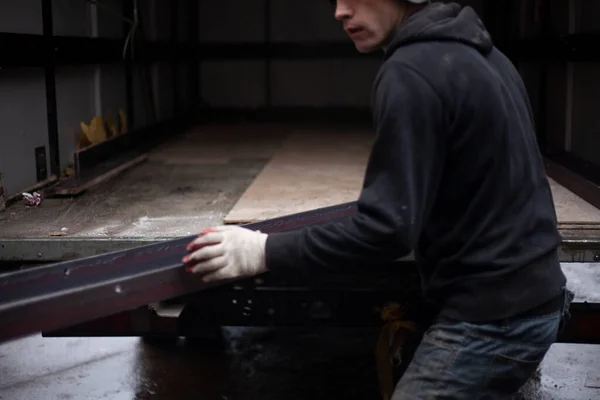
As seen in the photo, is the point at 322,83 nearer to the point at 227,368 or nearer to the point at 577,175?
the point at 577,175

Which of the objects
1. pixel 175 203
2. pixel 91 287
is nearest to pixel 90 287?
pixel 91 287

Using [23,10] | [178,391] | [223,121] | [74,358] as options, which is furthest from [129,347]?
[223,121]

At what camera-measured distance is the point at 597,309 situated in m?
2.89

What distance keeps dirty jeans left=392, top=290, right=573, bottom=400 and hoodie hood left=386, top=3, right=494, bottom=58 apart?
2.22 feet

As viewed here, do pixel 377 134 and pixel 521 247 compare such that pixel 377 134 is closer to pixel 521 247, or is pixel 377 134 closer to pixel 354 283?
pixel 521 247

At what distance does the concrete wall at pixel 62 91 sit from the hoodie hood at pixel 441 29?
2.44 meters

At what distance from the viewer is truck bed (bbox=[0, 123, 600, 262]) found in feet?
9.48

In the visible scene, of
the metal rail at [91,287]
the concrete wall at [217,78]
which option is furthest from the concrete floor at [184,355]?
the metal rail at [91,287]

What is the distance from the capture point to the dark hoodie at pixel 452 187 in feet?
6.15

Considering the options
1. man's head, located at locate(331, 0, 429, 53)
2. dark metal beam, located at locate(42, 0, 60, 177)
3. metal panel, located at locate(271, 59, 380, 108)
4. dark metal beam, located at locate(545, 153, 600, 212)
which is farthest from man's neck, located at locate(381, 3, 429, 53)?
metal panel, located at locate(271, 59, 380, 108)

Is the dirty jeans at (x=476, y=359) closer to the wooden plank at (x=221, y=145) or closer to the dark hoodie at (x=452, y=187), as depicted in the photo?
the dark hoodie at (x=452, y=187)

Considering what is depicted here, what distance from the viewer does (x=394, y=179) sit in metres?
1.88

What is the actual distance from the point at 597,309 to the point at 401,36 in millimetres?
1424

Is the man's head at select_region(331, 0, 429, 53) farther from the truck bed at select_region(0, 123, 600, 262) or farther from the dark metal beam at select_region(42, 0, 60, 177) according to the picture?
the dark metal beam at select_region(42, 0, 60, 177)
